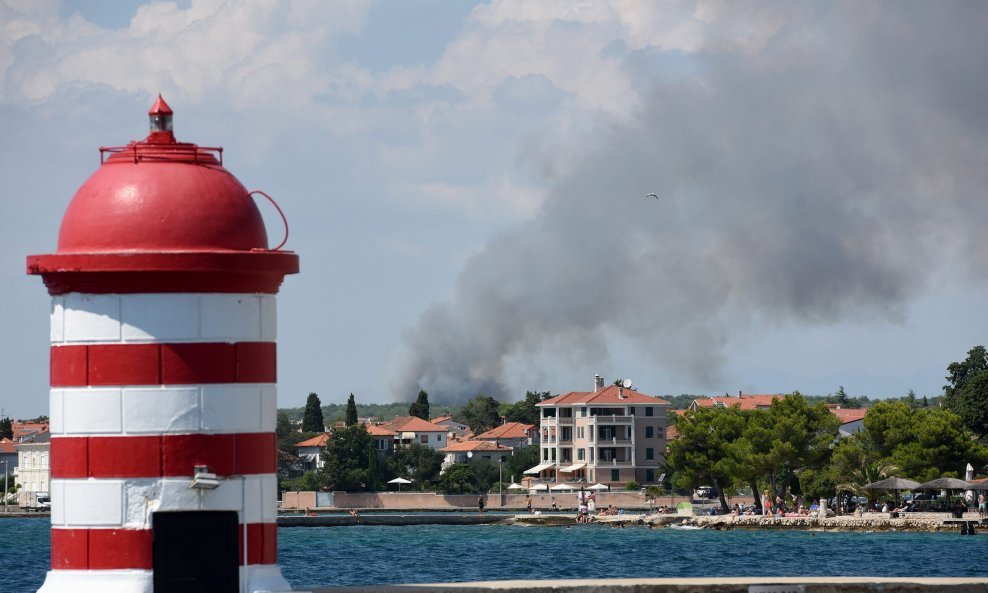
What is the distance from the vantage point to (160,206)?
281 inches

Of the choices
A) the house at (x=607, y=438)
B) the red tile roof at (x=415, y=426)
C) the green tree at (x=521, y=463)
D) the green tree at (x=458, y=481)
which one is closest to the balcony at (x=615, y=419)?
the house at (x=607, y=438)

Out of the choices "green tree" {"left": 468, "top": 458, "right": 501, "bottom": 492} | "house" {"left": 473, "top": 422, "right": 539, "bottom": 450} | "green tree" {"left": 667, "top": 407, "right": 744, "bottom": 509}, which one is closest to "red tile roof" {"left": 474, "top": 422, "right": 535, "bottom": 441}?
"house" {"left": 473, "top": 422, "right": 539, "bottom": 450}

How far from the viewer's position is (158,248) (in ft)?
23.3

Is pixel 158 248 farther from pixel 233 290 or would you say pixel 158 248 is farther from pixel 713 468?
pixel 713 468

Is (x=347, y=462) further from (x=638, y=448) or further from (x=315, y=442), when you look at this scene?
(x=638, y=448)

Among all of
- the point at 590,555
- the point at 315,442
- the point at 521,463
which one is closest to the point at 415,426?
the point at 315,442

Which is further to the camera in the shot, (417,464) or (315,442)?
(315,442)

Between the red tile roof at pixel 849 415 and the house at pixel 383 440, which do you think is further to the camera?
the red tile roof at pixel 849 415

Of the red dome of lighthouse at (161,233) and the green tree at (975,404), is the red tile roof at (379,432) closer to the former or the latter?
the green tree at (975,404)

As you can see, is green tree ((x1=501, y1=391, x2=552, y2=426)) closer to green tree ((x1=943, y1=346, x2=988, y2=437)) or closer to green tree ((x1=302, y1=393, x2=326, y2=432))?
green tree ((x1=302, y1=393, x2=326, y2=432))

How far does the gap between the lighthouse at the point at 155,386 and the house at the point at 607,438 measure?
131 m

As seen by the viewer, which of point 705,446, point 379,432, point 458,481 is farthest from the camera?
point 379,432

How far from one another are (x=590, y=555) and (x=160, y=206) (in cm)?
6055

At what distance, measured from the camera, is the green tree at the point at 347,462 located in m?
138
